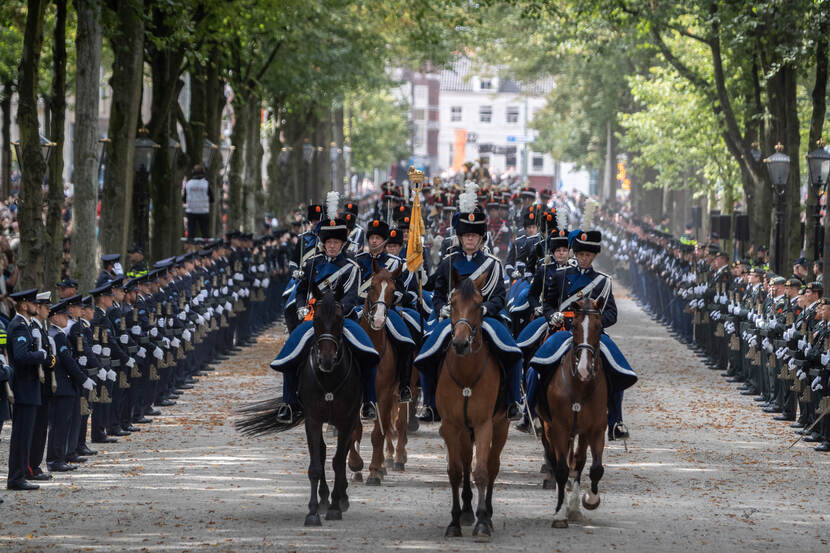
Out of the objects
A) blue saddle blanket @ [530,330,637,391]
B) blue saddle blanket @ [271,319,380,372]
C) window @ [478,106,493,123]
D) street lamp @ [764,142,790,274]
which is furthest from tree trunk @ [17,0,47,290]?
window @ [478,106,493,123]

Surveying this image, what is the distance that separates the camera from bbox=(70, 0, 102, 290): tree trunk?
2492 centimetres

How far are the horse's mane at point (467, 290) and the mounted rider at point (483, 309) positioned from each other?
0.35 metres

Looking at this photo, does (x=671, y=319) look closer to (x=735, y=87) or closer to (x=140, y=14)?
(x=735, y=87)

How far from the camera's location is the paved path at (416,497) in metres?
12.9

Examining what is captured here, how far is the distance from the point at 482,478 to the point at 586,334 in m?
1.61

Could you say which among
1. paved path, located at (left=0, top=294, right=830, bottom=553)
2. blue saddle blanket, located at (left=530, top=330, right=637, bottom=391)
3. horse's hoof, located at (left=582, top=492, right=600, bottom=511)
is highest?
blue saddle blanket, located at (left=530, top=330, right=637, bottom=391)

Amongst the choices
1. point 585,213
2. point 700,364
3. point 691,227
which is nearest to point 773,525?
point 585,213

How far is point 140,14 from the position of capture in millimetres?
26797

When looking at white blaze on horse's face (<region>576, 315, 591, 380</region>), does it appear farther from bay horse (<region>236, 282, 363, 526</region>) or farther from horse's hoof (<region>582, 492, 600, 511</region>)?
bay horse (<region>236, 282, 363, 526</region>)

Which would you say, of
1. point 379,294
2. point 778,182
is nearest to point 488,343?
point 379,294

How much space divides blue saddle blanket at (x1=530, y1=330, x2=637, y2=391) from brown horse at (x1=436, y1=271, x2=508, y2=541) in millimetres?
692

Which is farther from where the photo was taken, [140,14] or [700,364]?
[700,364]

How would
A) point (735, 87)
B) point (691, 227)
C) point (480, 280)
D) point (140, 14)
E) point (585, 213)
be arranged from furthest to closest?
point (691, 227), point (735, 87), point (140, 14), point (585, 213), point (480, 280)

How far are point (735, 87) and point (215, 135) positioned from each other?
13.5 metres
